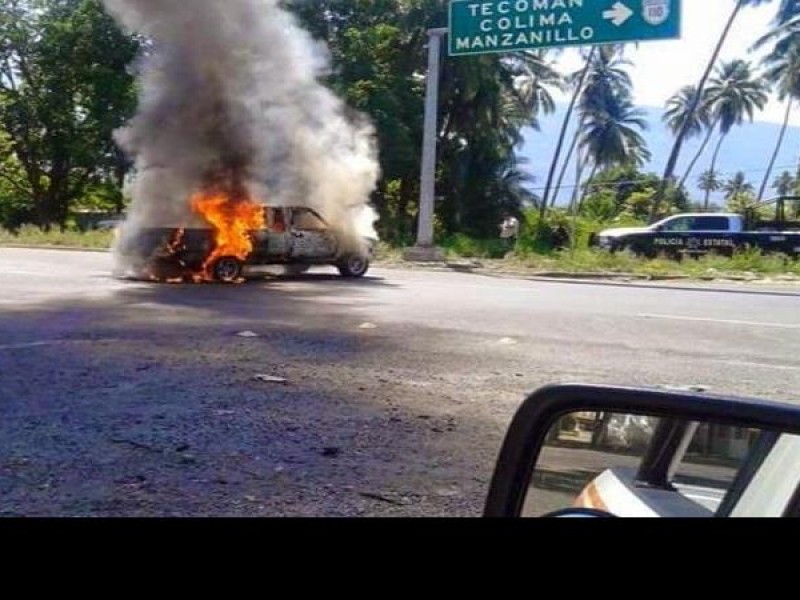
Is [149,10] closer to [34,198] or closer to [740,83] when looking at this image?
[34,198]

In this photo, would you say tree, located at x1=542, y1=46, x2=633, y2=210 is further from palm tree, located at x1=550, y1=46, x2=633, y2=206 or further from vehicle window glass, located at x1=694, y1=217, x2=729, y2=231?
vehicle window glass, located at x1=694, y1=217, x2=729, y2=231

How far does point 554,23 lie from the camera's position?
15641 mm

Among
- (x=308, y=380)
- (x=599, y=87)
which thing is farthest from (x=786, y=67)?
(x=308, y=380)

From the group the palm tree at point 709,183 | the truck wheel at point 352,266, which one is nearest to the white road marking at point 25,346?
the truck wheel at point 352,266

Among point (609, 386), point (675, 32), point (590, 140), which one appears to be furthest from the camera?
point (590, 140)

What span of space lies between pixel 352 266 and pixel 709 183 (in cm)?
5623

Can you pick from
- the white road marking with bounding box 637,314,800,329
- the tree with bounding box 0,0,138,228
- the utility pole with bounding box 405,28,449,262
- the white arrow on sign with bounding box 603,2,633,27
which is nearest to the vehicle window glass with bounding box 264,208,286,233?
the utility pole with bounding box 405,28,449,262

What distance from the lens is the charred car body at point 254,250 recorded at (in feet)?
46.3

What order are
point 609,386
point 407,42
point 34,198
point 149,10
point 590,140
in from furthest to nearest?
point 590,140 → point 34,198 → point 407,42 → point 149,10 → point 609,386

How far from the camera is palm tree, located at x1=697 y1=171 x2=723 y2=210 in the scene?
66125 millimetres
